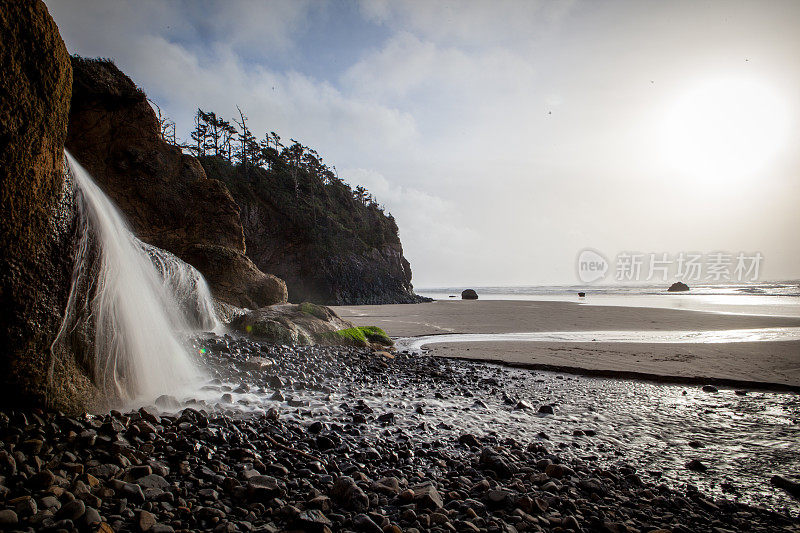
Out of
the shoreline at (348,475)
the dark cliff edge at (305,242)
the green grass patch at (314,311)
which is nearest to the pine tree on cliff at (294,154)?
the dark cliff edge at (305,242)

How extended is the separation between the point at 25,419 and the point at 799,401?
10.4 metres

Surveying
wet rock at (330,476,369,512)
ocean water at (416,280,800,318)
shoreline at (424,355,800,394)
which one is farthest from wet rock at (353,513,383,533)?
ocean water at (416,280,800,318)

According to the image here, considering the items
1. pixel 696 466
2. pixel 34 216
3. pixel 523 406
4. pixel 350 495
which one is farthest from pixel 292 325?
pixel 696 466

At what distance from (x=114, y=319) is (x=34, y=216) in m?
1.55

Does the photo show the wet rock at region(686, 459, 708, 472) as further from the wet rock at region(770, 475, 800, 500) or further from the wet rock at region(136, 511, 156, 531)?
the wet rock at region(136, 511, 156, 531)

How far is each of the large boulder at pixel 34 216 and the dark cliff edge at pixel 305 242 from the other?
41.9 meters

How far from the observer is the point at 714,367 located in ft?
27.0

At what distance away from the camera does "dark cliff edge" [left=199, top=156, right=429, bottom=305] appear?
46.2 m

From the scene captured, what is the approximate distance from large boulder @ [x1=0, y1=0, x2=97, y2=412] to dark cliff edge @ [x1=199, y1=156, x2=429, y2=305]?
41.9 meters

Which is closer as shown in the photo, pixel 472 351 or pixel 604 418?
pixel 604 418

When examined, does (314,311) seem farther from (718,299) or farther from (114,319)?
(718,299)

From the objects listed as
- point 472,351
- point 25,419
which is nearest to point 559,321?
point 472,351

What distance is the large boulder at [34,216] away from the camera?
3.33 metres

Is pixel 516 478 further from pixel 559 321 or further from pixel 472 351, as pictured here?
pixel 559 321
